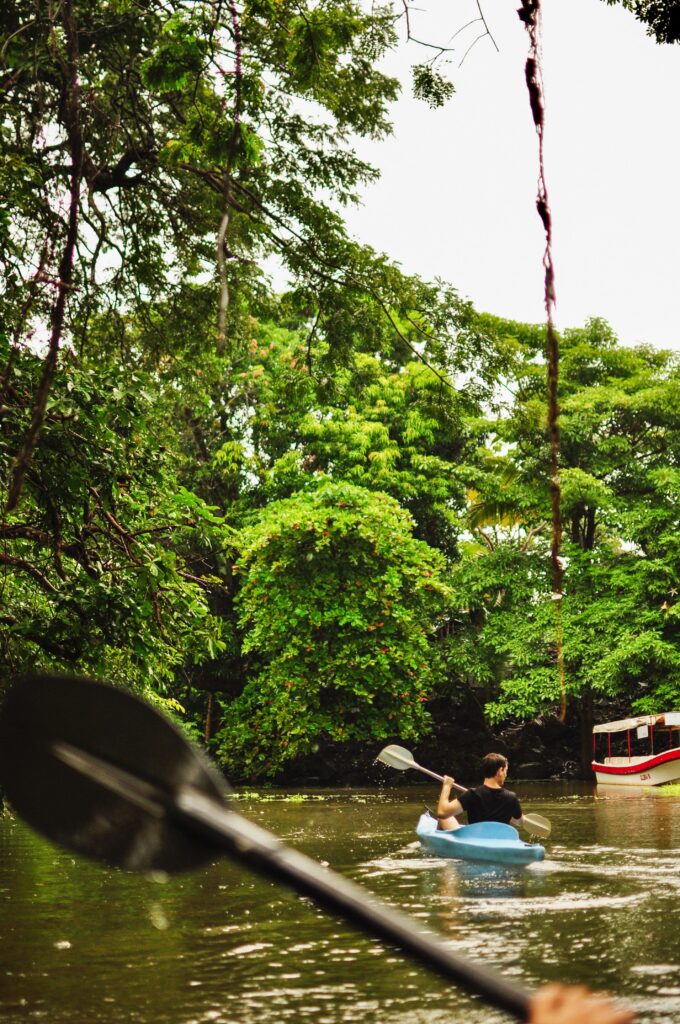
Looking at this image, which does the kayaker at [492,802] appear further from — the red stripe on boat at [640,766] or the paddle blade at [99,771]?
the red stripe on boat at [640,766]

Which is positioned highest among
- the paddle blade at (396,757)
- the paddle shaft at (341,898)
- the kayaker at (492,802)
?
the paddle shaft at (341,898)

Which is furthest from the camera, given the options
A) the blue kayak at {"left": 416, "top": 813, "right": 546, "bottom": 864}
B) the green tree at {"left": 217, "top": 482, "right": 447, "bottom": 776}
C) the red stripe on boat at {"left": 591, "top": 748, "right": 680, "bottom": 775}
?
the red stripe on boat at {"left": 591, "top": 748, "right": 680, "bottom": 775}

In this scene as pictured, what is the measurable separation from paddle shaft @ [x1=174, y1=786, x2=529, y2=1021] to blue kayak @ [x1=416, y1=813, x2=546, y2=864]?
407 inches

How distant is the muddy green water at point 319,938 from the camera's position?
19.6ft

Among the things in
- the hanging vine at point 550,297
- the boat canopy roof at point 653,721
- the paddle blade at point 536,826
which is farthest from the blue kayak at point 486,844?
the boat canopy roof at point 653,721

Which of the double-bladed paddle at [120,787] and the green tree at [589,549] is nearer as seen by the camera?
the double-bladed paddle at [120,787]

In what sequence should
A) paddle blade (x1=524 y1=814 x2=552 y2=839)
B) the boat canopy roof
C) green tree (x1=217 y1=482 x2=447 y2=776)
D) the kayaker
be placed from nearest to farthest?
the kayaker, paddle blade (x1=524 y1=814 x2=552 y2=839), the boat canopy roof, green tree (x1=217 y1=482 x2=447 y2=776)

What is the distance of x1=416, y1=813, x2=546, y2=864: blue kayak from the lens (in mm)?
11242

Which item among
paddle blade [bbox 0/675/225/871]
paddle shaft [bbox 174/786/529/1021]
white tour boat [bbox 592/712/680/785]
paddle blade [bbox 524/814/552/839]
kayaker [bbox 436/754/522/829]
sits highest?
paddle blade [bbox 0/675/225/871]

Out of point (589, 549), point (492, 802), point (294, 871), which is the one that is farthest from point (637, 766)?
point (294, 871)

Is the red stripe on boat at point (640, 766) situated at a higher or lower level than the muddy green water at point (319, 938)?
lower

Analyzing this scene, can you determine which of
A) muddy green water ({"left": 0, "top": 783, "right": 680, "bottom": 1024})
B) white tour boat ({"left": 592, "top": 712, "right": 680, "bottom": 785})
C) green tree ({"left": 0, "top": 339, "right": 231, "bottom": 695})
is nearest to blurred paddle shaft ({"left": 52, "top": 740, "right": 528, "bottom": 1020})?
muddy green water ({"left": 0, "top": 783, "right": 680, "bottom": 1024})

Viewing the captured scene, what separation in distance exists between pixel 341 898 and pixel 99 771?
1.28ft

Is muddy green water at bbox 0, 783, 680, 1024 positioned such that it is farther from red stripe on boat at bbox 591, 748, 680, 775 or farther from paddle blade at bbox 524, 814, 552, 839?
red stripe on boat at bbox 591, 748, 680, 775
